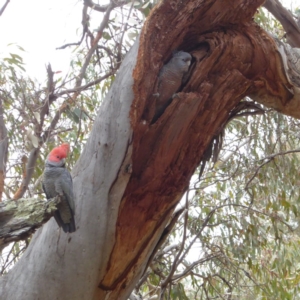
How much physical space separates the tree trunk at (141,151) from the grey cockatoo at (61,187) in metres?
0.06

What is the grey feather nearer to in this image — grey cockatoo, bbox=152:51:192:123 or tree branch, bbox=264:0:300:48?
grey cockatoo, bbox=152:51:192:123

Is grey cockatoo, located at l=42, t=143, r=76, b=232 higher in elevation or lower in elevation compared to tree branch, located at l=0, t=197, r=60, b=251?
higher

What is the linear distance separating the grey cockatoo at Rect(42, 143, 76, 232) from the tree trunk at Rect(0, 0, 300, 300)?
6cm

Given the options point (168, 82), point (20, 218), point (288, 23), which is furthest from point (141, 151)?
point (288, 23)

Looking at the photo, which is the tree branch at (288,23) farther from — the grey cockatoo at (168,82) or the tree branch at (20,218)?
→ the tree branch at (20,218)

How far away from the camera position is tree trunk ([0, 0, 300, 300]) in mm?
1520

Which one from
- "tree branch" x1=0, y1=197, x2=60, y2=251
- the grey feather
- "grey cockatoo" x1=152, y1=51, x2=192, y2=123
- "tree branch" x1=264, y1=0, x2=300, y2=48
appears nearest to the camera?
"tree branch" x1=0, y1=197, x2=60, y2=251

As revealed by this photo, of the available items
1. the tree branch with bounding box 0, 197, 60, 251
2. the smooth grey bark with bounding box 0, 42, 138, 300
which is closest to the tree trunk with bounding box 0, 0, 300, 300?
the smooth grey bark with bounding box 0, 42, 138, 300

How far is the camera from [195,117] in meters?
1.73

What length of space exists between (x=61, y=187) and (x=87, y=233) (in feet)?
0.60

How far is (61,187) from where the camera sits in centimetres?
145

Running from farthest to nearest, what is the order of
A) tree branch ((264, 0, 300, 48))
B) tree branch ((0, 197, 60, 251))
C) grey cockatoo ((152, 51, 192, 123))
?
tree branch ((264, 0, 300, 48)) < grey cockatoo ((152, 51, 192, 123)) < tree branch ((0, 197, 60, 251))

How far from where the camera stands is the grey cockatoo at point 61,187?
145 centimetres

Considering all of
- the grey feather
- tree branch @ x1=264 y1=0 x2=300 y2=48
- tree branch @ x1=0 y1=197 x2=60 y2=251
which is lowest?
tree branch @ x1=0 y1=197 x2=60 y2=251
